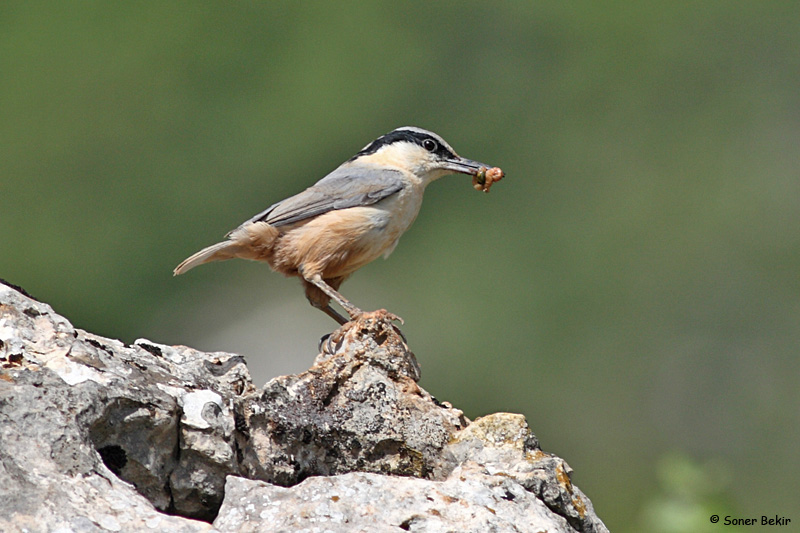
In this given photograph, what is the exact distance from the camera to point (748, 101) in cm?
1906

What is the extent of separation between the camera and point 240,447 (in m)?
3.92

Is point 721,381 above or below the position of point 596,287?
below

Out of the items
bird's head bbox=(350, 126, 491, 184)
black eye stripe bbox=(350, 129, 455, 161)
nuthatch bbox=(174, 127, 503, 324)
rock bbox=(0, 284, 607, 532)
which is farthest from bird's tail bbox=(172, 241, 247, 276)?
rock bbox=(0, 284, 607, 532)

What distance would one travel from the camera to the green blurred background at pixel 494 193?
14.0 metres

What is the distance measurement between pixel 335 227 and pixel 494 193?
1103 cm

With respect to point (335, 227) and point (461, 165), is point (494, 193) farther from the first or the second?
point (335, 227)

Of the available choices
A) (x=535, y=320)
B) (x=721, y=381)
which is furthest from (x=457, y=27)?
(x=721, y=381)

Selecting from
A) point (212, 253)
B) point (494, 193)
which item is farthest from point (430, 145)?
point (494, 193)

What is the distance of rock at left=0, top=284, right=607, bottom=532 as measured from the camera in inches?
130

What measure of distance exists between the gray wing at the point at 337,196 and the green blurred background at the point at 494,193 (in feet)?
15.6

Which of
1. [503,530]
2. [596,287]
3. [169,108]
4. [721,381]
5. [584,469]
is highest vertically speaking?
[169,108]

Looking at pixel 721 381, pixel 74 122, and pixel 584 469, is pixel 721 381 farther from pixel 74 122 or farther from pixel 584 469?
pixel 74 122

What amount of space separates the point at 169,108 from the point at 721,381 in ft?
33.1

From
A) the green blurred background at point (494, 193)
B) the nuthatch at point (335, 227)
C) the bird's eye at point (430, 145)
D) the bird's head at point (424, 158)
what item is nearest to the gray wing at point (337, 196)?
the nuthatch at point (335, 227)
